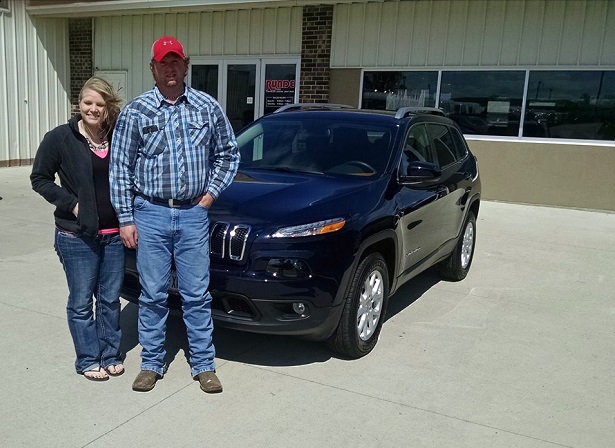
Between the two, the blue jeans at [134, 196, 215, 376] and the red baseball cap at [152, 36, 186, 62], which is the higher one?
the red baseball cap at [152, 36, 186, 62]

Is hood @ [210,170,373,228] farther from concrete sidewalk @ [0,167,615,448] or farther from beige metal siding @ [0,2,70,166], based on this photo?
beige metal siding @ [0,2,70,166]

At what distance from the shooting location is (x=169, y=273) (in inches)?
139

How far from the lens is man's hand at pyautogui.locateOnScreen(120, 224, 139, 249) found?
338 cm

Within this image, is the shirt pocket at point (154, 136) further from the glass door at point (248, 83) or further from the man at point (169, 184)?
the glass door at point (248, 83)

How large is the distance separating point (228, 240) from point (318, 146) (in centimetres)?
156

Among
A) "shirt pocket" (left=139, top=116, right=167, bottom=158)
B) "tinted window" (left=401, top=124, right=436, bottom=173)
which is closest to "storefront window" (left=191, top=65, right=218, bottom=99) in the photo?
"tinted window" (left=401, top=124, right=436, bottom=173)

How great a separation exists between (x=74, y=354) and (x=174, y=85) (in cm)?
196

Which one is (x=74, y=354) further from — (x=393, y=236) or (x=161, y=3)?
(x=161, y=3)

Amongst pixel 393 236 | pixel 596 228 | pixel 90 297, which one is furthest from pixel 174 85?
pixel 596 228

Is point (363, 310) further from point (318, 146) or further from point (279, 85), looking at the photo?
point (279, 85)

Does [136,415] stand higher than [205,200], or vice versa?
[205,200]

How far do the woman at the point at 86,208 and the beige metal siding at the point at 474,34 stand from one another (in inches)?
338

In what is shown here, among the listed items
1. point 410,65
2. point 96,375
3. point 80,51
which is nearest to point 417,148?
point 96,375

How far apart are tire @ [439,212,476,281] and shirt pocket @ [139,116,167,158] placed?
3.59 m
